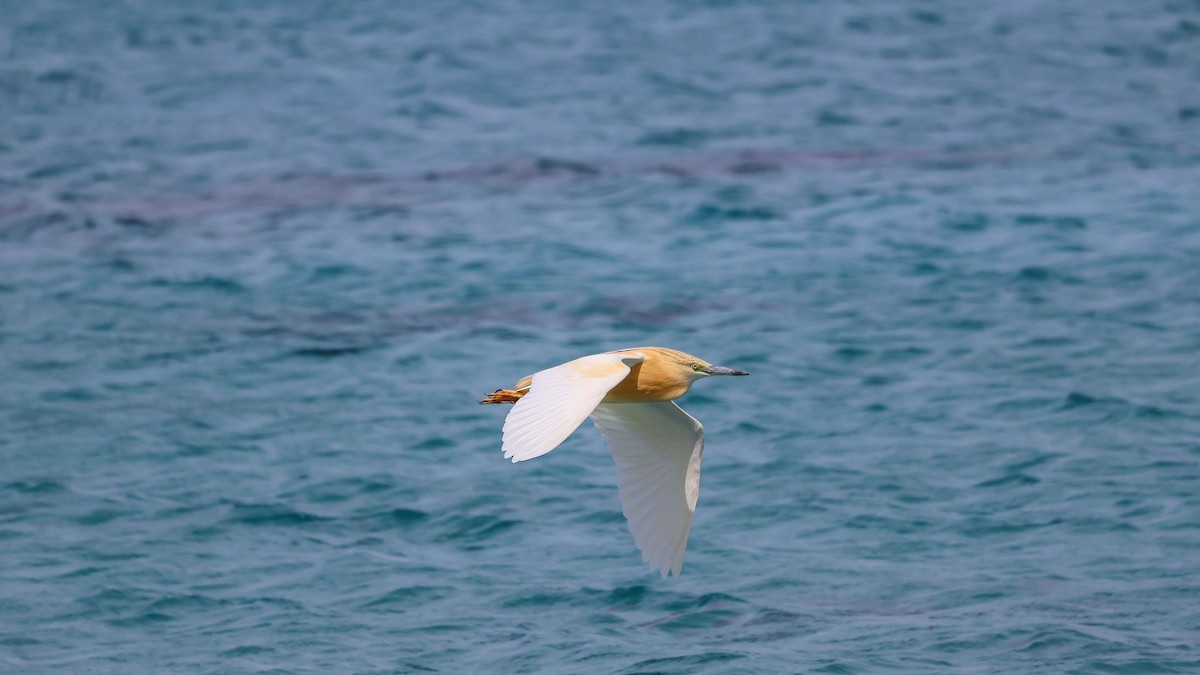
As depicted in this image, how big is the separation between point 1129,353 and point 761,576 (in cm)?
401

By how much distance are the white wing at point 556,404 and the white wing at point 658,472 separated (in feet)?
2.57

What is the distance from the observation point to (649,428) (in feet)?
21.6

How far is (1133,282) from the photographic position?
38.2ft

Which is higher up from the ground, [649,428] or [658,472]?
[649,428]

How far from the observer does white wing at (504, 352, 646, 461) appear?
4914 millimetres

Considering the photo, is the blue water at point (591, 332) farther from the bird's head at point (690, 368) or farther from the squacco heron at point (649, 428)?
the bird's head at point (690, 368)

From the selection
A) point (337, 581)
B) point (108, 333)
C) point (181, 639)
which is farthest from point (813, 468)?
point (108, 333)

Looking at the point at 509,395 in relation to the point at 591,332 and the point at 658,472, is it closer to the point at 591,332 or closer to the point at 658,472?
the point at 658,472

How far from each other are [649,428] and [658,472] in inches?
7.6

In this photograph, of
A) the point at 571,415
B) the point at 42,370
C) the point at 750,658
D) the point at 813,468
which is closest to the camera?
the point at 571,415

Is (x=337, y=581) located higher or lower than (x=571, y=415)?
lower

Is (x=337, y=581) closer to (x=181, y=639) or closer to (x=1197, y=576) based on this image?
(x=181, y=639)

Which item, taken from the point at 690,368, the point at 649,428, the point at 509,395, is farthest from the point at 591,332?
the point at 509,395

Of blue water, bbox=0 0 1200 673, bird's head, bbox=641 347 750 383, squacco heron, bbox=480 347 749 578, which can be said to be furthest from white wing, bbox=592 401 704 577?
blue water, bbox=0 0 1200 673
